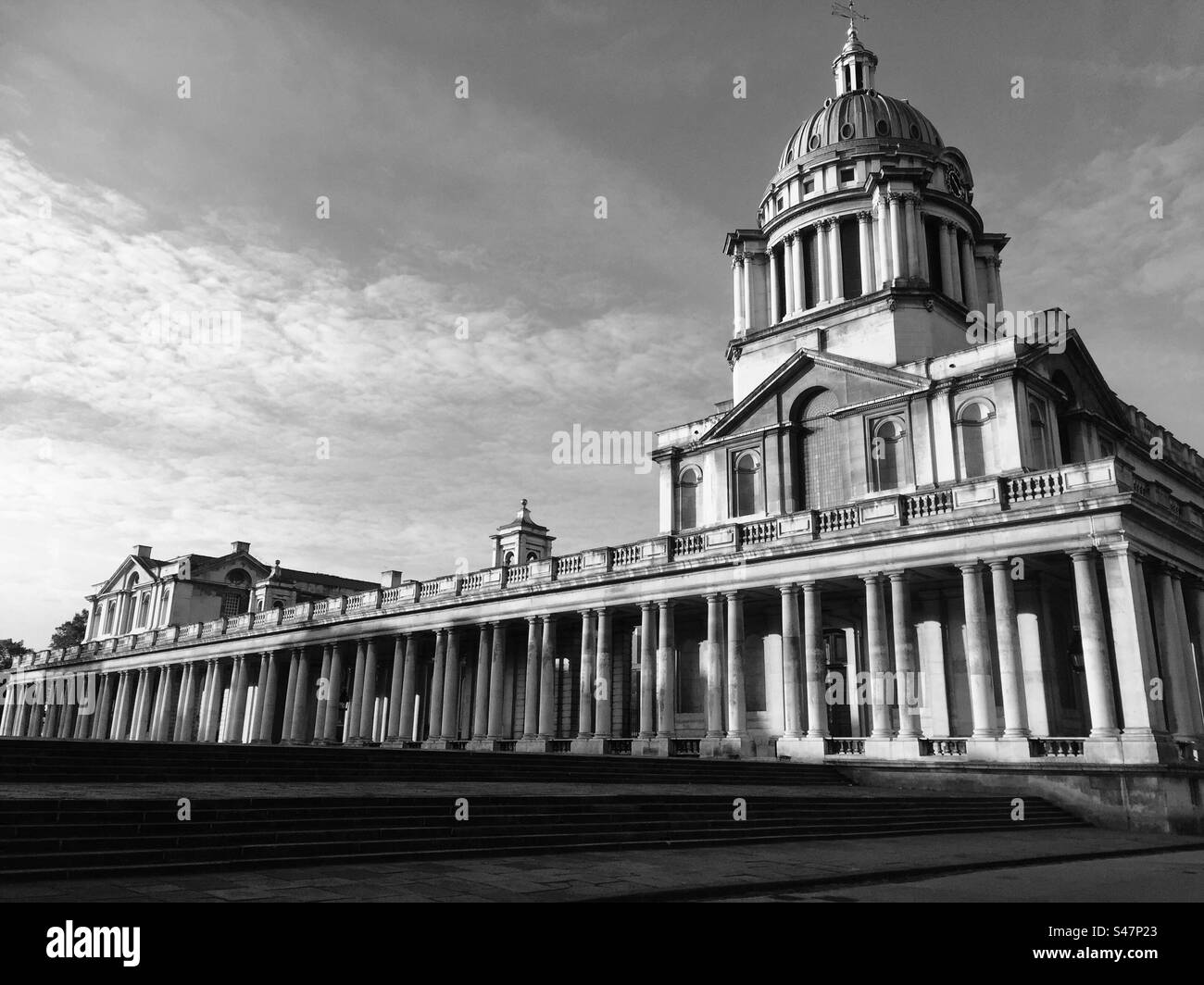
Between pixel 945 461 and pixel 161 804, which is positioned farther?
pixel 945 461

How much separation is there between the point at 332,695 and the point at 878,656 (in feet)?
99.6

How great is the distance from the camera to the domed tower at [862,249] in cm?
4334

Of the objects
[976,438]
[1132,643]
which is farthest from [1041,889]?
[976,438]

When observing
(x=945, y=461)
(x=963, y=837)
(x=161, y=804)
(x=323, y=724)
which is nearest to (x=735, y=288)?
(x=945, y=461)

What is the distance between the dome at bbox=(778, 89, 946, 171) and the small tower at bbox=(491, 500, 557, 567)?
26.0m

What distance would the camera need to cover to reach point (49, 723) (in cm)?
7775

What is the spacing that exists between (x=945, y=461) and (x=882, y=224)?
1442 cm

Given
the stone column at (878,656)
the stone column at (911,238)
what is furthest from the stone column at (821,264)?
the stone column at (878,656)

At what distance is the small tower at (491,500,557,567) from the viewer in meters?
61.0

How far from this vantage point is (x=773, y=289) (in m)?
49.0

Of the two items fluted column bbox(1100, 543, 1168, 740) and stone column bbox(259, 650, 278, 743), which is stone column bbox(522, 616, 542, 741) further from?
fluted column bbox(1100, 543, 1168, 740)

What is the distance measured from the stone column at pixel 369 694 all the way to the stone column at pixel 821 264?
2816cm
